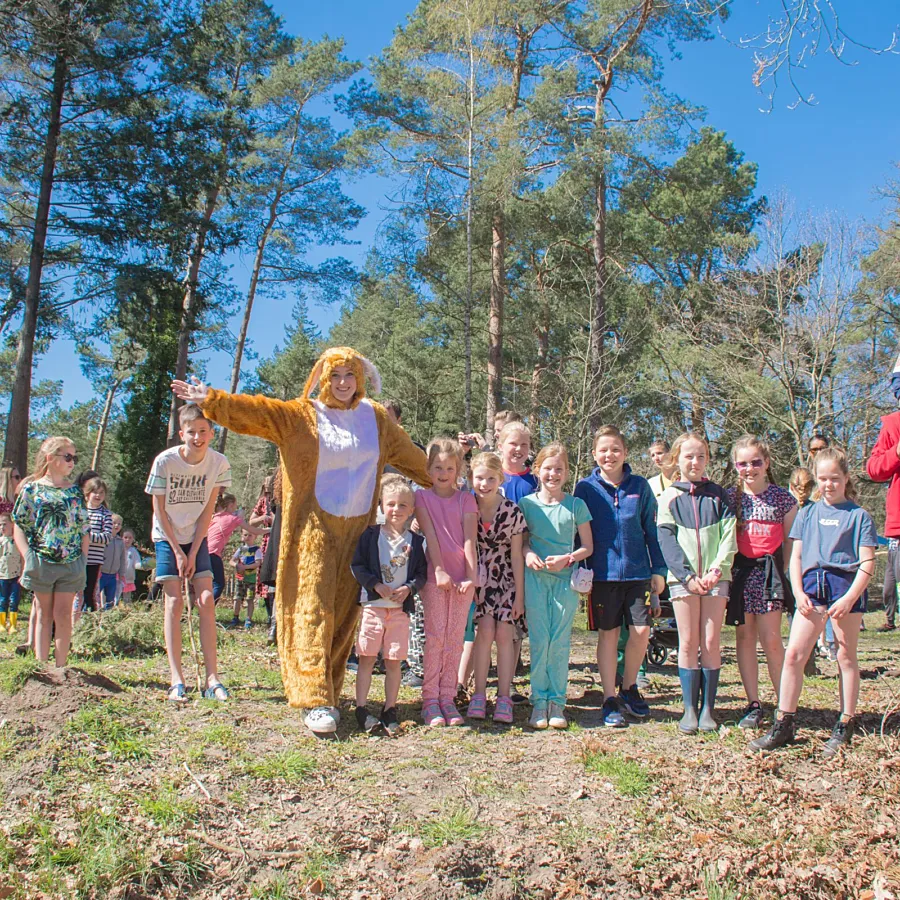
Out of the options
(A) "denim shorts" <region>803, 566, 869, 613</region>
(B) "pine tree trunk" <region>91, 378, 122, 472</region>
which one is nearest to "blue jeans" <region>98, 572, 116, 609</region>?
(A) "denim shorts" <region>803, 566, 869, 613</region>

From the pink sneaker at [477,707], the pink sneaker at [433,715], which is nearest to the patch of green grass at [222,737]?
the pink sneaker at [433,715]

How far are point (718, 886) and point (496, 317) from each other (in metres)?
16.9

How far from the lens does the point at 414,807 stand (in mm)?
3553

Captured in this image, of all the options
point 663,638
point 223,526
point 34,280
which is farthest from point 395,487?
point 34,280

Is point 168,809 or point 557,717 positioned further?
point 557,717

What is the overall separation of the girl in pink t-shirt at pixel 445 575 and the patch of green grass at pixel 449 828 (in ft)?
4.31

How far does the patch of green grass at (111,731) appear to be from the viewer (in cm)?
396

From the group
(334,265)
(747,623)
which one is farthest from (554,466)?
(334,265)

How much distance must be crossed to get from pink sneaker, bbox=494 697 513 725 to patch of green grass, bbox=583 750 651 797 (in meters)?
0.77

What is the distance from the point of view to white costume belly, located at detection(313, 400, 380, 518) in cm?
487

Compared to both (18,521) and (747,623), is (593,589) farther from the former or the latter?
(18,521)

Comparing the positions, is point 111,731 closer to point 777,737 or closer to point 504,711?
point 504,711

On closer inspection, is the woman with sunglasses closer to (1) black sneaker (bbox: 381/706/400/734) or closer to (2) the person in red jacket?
(2) the person in red jacket

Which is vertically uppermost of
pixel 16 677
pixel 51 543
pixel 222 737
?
Answer: pixel 51 543
